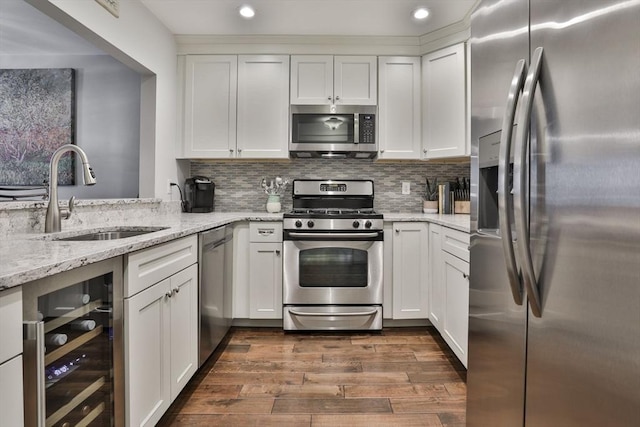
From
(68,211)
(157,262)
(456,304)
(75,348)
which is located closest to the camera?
(75,348)

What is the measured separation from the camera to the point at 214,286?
2299mm

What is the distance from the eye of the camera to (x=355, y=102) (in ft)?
10.2

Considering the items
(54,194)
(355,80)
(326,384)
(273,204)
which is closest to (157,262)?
(54,194)

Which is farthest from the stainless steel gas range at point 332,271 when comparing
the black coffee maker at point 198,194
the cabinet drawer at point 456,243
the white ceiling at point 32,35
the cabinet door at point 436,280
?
the white ceiling at point 32,35

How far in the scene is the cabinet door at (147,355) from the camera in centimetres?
128

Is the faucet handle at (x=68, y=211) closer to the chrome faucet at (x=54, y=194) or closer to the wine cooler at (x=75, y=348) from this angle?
the chrome faucet at (x=54, y=194)

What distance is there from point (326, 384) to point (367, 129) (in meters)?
2.01

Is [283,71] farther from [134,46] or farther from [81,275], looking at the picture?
[81,275]

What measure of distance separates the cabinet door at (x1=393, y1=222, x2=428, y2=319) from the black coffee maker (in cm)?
162

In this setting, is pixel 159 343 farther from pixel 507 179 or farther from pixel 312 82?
pixel 312 82

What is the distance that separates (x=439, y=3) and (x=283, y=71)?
1.31 metres

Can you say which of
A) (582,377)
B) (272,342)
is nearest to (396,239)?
(272,342)

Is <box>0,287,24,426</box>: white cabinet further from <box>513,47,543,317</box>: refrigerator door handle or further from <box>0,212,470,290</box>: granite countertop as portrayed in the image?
<box>513,47,543,317</box>: refrigerator door handle

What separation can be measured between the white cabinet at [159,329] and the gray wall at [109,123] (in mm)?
1661
